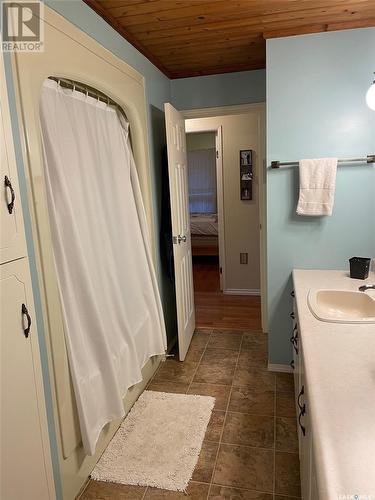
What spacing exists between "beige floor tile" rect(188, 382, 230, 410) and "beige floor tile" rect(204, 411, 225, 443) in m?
0.08

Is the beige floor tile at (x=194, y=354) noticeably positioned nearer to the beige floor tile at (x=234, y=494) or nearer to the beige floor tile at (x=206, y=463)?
the beige floor tile at (x=206, y=463)

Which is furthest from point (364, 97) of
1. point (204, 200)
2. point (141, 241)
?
point (204, 200)

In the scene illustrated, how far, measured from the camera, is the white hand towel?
231 cm

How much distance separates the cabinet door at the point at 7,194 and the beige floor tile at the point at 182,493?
130 centimetres

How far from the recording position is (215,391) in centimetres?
251

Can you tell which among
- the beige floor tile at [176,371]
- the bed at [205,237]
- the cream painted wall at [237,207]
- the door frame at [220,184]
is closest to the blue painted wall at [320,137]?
the beige floor tile at [176,371]

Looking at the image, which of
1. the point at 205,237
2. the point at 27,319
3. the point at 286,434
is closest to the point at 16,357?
the point at 27,319

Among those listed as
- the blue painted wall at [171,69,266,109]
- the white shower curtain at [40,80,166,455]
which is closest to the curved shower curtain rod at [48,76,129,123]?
the white shower curtain at [40,80,166,455]

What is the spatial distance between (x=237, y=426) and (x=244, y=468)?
32 cm

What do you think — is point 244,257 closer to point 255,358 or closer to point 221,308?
point 221,308

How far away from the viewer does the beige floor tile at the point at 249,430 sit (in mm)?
2012

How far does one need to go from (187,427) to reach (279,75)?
233cm

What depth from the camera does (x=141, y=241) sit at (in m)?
2.42

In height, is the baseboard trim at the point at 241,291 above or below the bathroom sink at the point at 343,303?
below
